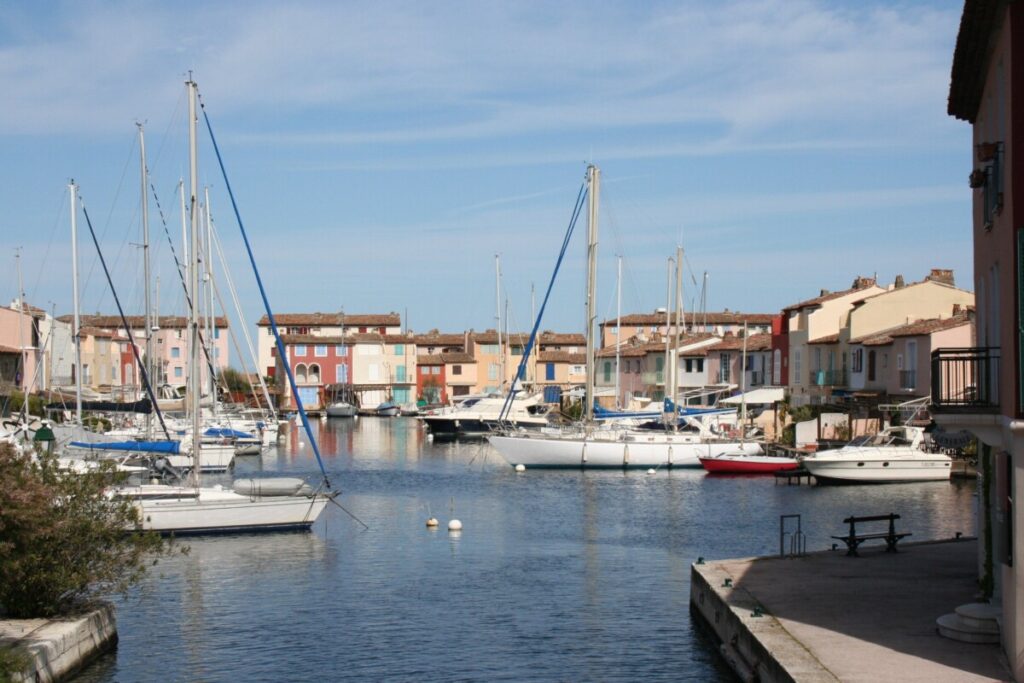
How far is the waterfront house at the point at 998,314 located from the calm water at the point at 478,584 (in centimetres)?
511

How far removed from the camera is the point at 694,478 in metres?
53.3

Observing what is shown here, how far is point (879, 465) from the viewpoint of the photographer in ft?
160

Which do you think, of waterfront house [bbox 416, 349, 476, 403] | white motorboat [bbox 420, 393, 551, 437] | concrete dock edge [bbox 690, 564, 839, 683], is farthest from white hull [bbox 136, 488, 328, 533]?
waterfront house [bbox 416, 349, 476, 403]

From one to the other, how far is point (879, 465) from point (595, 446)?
42.8 ft

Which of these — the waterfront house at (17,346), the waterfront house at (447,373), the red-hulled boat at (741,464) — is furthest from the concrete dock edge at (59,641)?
the waterfront house at (447,373)

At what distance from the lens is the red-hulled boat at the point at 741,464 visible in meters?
53.8

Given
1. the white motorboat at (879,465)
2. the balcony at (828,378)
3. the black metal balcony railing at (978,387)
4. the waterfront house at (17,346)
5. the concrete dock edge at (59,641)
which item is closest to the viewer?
the black metal balcony railing at (978,387)

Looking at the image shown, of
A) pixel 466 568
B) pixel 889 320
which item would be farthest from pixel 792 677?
pixel 889 320

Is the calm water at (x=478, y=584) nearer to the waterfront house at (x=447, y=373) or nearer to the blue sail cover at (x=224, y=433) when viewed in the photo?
the blue sail cover at (x=224, y=433)

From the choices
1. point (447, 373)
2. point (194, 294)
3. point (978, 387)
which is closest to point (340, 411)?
point (447, 373)

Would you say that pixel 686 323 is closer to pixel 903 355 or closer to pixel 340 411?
pixel 340 411

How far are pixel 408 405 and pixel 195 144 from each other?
91.3 m

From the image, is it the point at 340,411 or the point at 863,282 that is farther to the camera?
the point at 340,411

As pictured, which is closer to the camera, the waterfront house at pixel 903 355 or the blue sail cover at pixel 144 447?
the blue sail cover at pixel 144 447
